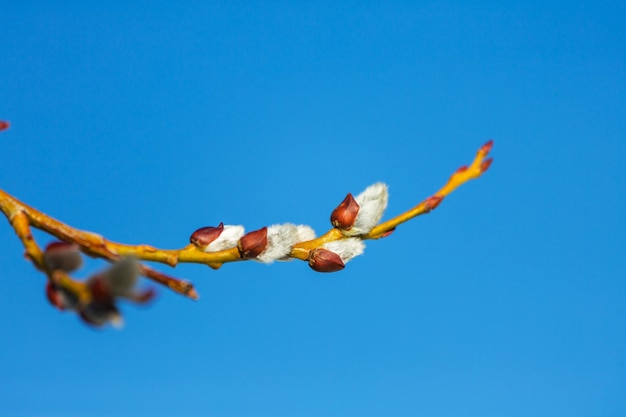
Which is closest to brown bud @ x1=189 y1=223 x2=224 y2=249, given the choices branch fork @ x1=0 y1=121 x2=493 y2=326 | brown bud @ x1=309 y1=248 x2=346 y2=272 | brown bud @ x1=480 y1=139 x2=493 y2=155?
branch fork @ x1=0 y1=121 x2=493 y2=326

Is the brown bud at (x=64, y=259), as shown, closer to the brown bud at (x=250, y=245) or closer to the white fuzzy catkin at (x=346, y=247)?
the brown bud at (x=250, y=245)

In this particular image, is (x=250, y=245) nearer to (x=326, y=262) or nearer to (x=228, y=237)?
(x=228, y=237)

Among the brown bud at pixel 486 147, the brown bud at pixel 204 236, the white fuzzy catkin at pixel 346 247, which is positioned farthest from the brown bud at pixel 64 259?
the brown bud at pixel 486 147

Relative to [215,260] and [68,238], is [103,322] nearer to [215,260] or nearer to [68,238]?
[68,238]

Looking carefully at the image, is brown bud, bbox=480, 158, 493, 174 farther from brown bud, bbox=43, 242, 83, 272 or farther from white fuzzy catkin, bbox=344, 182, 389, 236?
brown bud, bbox=43, 242, 83, 272

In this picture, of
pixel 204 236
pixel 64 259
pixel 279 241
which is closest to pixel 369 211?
pixel 279 241

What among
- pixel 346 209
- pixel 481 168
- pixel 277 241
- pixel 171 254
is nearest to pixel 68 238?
pixel 171 254
